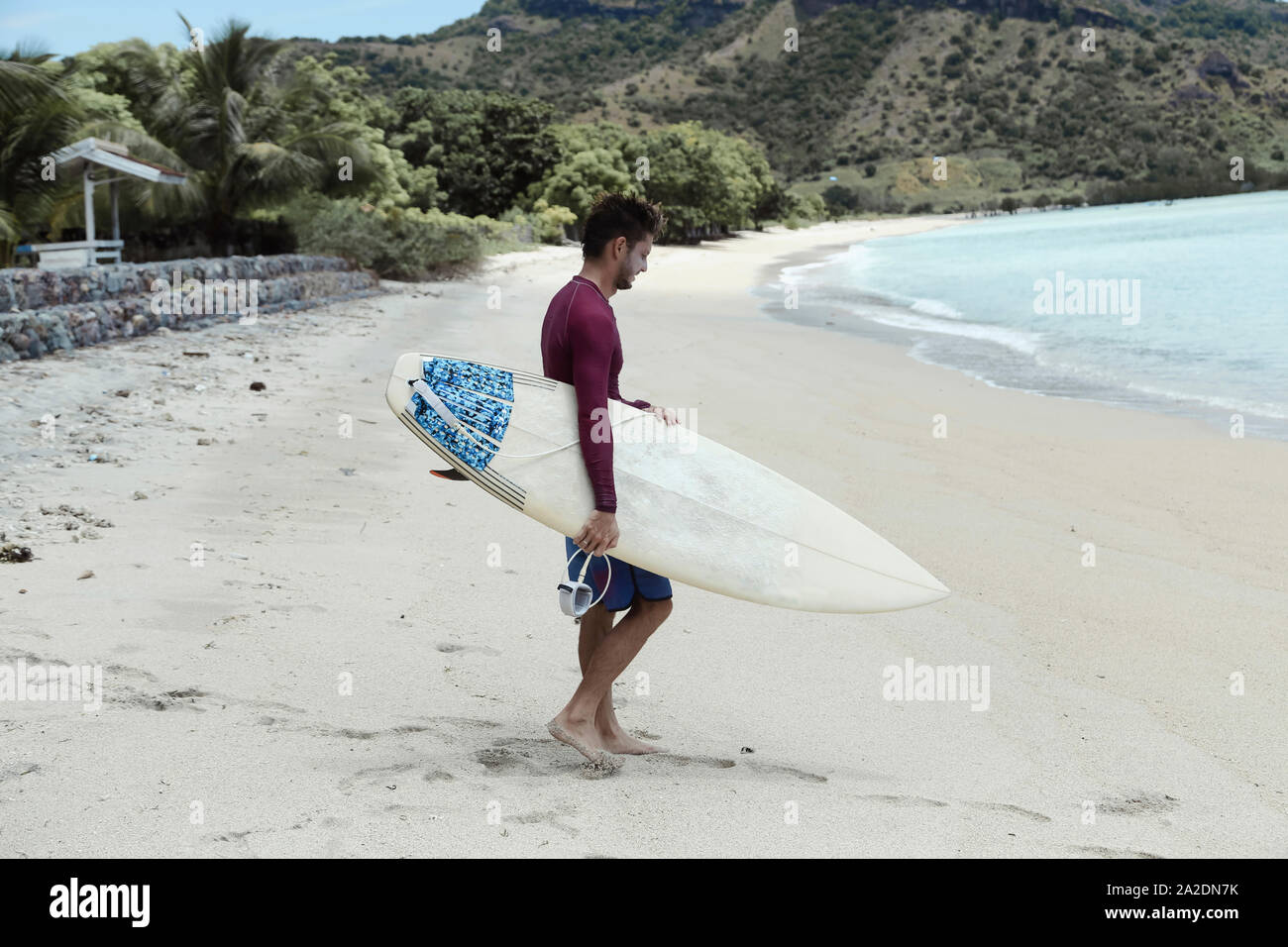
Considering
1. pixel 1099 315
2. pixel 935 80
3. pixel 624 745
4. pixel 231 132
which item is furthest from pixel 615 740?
pixel 935 80

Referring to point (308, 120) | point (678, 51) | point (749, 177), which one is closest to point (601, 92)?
point (678, 51)

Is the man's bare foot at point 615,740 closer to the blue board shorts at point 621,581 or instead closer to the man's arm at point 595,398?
the blue board shorts at point 621,581

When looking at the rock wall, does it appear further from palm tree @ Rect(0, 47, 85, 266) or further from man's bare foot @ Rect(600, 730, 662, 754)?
man's bare foot @ Rect(600, 730, 662, 754)

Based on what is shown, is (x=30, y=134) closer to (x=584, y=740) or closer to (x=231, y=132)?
(x=231, y=132)

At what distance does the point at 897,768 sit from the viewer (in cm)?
332

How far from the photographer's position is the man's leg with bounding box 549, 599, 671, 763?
10.2 ft

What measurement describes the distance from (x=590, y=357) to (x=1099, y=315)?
17.9 m

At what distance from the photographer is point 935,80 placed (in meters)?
123

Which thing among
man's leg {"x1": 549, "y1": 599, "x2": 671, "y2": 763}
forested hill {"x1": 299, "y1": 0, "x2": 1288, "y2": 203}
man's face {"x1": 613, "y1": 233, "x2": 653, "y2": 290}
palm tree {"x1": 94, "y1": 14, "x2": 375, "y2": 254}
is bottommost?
man's leg {"x1": 549, "y1": 599, "x2": 671, "y2": 763}

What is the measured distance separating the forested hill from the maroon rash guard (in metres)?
101

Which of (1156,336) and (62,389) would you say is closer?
(62,389)

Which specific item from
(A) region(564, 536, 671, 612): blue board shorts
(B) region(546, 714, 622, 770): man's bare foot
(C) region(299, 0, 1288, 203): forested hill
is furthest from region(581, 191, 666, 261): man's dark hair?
(C) region(299, 0, 1288, 203): forested hill
